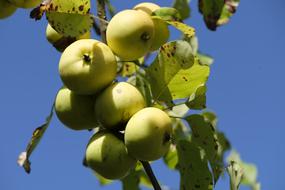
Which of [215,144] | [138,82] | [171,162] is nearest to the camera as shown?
[215,144]

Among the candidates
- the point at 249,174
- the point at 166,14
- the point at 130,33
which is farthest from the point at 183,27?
the point at 249,174

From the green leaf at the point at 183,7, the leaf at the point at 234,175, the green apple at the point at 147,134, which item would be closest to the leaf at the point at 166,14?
the green apple at the point at 147,134

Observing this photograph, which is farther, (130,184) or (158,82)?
(130,184)

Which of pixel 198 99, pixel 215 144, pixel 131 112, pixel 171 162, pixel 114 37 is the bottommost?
pixel 171 162

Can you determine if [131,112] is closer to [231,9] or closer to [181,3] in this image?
[231,9]

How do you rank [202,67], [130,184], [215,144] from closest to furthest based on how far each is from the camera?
[202,67] → [215,144] → [130,184]

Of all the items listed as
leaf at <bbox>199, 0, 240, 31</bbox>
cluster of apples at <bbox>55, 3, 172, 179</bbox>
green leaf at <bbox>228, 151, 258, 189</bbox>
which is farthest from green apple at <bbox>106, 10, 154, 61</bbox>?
green leaf at <bbox>228, 151, 258, 189</bbox>

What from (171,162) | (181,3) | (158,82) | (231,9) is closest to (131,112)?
(158,82)

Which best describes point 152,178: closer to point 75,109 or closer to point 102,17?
point 75,109
